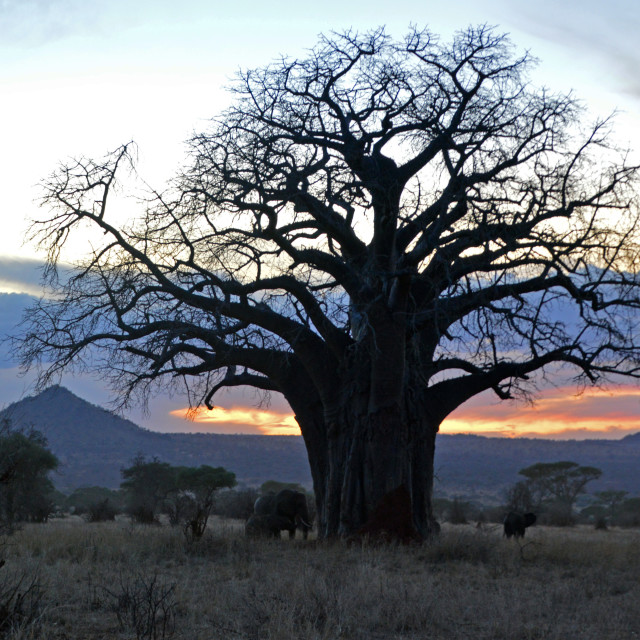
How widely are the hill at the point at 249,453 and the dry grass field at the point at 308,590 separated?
59.0m

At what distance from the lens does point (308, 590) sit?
7.11 metres

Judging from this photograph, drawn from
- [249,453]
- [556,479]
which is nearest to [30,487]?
[556,479]

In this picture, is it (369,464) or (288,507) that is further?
(288,507)

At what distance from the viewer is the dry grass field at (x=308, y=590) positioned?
6.07 meters

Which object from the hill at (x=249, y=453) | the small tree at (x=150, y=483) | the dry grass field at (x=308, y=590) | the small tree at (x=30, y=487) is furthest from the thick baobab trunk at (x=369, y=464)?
the hill at (x=249, y=453)

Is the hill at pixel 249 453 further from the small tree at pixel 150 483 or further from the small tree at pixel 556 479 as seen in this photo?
the small tree at pixel 150 483

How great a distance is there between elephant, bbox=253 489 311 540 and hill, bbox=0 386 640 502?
5491 cm

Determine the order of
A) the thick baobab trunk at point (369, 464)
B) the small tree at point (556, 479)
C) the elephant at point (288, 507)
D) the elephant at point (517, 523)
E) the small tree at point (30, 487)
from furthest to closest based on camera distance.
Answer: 1. the small tree at point (556, 479)
2. the small tree at point (30, 487)
3. the elephant at point (517, 523)
4. the elephant at point (288, 507)
5. the thick baobab trunk at point (369, 464)

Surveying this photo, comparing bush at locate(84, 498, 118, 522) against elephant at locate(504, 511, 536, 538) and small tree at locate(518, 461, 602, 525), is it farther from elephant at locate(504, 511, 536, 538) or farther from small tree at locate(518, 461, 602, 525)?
small tree at locate(518, 461, 602, 525)

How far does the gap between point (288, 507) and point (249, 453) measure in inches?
3020

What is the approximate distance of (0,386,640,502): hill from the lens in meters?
76.9

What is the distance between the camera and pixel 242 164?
1152 cm

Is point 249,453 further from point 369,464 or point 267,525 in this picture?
point 369,464

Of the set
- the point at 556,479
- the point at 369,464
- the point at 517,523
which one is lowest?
the point at 517,523
